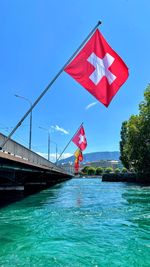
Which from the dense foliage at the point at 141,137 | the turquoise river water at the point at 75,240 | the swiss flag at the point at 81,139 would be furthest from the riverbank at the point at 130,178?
the turquoise river water at the point at 75,240

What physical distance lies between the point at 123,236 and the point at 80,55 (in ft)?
23.3

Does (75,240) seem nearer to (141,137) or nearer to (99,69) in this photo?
(99,69)

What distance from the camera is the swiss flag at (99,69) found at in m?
13.6

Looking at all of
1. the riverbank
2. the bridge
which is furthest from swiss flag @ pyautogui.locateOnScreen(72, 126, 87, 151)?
the riverbank

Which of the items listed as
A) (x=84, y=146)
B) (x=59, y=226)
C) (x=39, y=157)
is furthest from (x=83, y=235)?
(x=39, y=157)

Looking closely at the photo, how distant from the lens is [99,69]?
13914 mm

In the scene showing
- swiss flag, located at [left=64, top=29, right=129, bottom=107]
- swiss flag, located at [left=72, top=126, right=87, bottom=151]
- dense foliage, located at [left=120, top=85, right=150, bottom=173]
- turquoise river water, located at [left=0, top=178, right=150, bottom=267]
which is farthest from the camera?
dense foliage, located at [left=120, top=85, right=150, bottom=173]

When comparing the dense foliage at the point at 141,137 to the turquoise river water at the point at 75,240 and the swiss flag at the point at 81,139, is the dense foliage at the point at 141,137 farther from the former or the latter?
the turquoise river water at the point at 75,240

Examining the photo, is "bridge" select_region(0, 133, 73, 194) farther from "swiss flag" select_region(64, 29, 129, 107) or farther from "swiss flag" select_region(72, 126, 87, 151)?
"swiss flag" select_region(64, 29, 129, 107)

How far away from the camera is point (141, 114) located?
77.8 meters

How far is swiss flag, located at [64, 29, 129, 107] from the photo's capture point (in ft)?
44.5

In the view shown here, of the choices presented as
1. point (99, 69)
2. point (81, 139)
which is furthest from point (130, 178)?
point (99, 69)

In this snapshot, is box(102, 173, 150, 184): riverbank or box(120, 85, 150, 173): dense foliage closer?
box(120, 85, 150, 173): dense foliage

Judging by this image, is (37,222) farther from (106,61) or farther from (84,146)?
(84,146)
